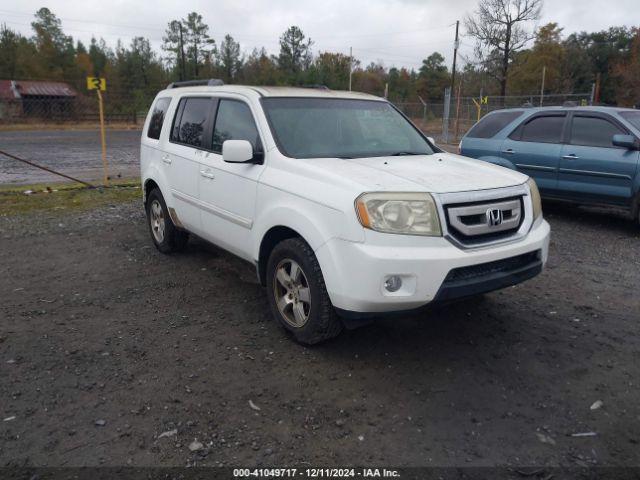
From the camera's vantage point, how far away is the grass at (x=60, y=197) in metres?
8.92

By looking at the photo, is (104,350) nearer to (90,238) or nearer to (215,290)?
(215,290)

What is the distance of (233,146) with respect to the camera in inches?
161

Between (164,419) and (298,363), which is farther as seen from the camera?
(298,363)

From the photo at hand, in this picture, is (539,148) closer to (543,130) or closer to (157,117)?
(543,130)

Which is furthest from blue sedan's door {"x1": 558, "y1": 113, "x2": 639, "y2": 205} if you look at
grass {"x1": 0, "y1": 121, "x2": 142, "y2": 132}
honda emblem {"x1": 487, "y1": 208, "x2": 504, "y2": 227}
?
grass {"x1": 0, "y1": 121, "x2": 142, "y2": 132}

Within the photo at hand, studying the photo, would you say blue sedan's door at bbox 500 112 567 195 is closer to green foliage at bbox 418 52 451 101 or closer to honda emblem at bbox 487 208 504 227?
honda emblem at bbox 487 208 504 227

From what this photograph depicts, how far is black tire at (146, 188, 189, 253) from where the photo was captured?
6.05 m

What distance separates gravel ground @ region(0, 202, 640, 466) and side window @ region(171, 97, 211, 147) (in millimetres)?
1402

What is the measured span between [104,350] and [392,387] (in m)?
2.09

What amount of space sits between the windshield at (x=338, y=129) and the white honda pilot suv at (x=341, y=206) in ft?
0.04

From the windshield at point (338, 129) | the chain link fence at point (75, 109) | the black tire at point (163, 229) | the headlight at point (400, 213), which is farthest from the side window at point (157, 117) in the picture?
the chain link fence at point (75, 109)

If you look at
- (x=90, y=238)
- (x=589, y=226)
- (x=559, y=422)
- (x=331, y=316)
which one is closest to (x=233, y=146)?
(x=331, y=316)

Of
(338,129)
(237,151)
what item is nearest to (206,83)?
(338,129)

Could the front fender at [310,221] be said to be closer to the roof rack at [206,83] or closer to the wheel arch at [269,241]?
the wheel arch at [269,241]
